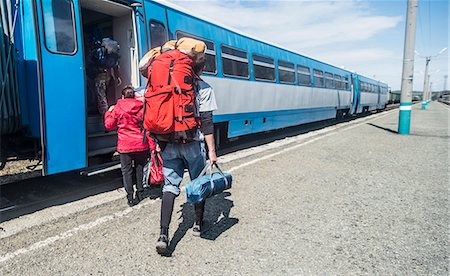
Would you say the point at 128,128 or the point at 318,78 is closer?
the point at 128,128

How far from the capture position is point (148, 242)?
10.3 feet

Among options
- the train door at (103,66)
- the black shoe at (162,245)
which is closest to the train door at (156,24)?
the train door at (103,66)

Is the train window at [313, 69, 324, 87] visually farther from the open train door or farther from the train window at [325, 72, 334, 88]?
the open train door

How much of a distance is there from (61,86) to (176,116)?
84.4 inches

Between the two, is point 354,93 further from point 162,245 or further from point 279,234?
point 162,245

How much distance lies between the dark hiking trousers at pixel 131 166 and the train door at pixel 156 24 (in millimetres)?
2127

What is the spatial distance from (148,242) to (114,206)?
1.22 m

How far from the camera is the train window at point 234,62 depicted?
7400 mm

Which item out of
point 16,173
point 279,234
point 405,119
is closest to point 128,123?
point 279,234

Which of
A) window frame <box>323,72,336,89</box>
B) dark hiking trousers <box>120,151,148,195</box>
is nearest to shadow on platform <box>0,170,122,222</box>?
dark hiking trousers <box>120,151,148,195</box>

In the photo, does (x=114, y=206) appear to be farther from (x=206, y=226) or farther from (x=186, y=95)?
(x=186, y=95)

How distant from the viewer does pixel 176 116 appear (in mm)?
2646

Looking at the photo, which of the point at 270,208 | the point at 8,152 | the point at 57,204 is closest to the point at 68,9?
the point at 8,152

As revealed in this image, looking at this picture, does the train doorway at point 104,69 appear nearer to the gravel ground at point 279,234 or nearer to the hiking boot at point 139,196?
the hiking boot at point 139,196
